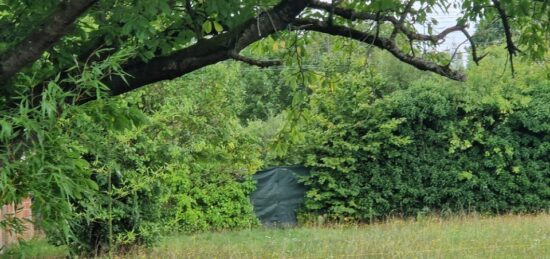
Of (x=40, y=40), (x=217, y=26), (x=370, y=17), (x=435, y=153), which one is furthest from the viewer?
(x=435, y=153)

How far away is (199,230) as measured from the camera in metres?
14.8

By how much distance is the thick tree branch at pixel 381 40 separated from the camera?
4.76 m

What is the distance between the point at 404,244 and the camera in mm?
9391

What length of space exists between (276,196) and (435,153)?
3840 millimetres

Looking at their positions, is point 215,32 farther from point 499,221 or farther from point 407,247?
point 499,221

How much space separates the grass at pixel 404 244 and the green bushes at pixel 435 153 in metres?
2.37

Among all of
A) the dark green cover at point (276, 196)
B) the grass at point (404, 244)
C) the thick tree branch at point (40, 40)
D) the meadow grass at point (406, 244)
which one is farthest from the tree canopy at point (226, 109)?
the meadow grass at point (406, 244)

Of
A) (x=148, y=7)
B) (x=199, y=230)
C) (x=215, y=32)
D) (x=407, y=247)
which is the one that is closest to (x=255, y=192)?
(x=199, y=230)

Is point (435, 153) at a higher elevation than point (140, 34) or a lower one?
lower

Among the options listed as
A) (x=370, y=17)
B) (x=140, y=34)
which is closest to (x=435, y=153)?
(x=370, y=17)

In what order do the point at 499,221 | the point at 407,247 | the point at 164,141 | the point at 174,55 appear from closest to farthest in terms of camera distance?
the point at 174,55 < the point at 407,247 < the point at 164,141 < the point at 499,221

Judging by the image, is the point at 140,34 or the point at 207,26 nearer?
the point at 140,34

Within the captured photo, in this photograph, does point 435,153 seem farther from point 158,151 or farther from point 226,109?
point 158,151

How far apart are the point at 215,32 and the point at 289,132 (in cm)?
152
